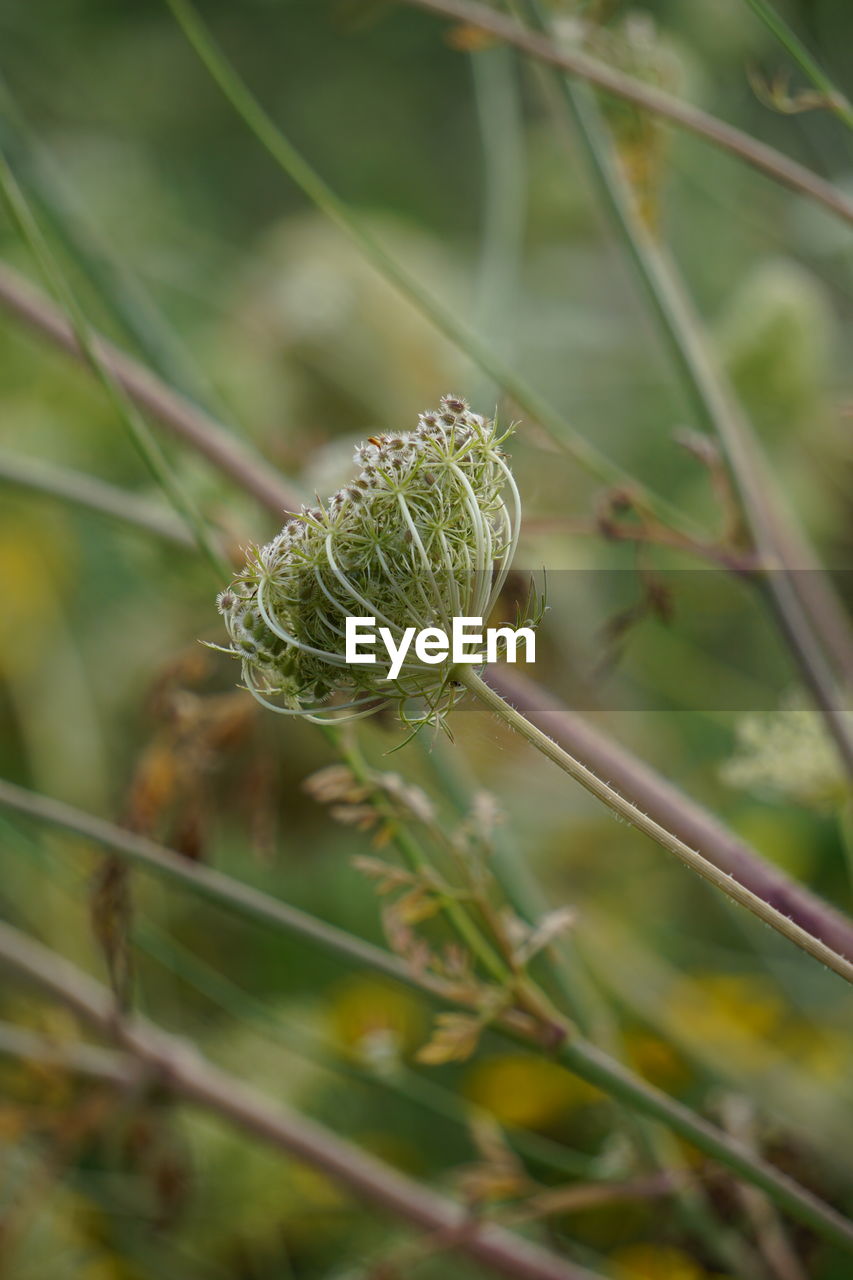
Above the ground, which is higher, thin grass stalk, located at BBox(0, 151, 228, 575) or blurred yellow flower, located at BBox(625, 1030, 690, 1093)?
thin grass stalk, located at BBox(0, 151, 228, 575)

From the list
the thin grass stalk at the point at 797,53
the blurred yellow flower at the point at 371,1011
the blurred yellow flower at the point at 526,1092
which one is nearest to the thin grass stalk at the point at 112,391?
the thin grass stalk at the point at 797,53

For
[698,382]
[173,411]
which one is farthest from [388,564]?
[173,411]

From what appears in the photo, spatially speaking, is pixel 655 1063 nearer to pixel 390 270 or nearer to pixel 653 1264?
pixel 653 1264

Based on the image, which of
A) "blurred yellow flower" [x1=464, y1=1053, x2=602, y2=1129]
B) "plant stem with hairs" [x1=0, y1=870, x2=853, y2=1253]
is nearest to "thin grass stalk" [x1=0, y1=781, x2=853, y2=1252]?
"plant stem with hairs" [x1=0, y1=870, x2=853, y2=1253]

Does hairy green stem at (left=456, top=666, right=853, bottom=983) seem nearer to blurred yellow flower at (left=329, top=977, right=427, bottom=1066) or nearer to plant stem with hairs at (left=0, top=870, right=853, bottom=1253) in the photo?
plant stem with hairs at (left=0, top=870, right=853, bottom=1253)

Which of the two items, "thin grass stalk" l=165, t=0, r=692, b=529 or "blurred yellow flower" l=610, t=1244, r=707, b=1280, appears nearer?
"thin grass stalk" l=165, t=0, r=692, b=529

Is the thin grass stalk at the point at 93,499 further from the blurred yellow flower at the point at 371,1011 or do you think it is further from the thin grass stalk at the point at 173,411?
the blurred yellow flower at the point at 371,1011

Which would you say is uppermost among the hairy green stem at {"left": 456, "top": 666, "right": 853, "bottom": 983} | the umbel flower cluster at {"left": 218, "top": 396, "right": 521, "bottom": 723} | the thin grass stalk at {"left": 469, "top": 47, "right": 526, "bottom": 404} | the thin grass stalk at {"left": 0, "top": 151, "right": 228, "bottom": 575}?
the thin grass stalk at {"left": 469, "top": 47, "right": 526, "bottom": 404}

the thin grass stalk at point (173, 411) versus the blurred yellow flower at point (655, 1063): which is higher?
the thin grass stalk at point (173, 411)

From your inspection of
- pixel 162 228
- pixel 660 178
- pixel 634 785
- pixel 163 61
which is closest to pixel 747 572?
pixel 634 785

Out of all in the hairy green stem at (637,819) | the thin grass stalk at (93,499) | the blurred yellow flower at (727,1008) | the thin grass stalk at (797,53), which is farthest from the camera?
the blurred yellow flower at (727,1008)
